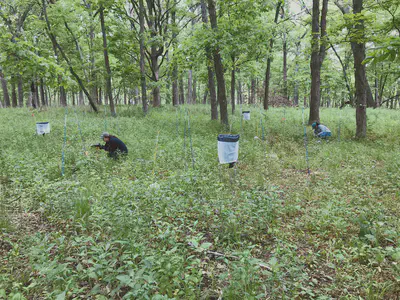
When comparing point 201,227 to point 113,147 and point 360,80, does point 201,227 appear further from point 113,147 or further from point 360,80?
point 360,80

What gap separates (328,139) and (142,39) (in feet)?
37.0

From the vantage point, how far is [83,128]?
36.7ft

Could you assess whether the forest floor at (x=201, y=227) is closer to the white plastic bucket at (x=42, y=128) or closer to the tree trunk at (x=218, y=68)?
the white plastic bucket at (x=42, y=128)

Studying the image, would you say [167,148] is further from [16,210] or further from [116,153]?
[16,210]

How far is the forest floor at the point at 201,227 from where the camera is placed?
110 inches

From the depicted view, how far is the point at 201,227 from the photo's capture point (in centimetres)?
419

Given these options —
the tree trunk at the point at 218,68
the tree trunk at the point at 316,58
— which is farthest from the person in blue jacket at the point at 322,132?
the tree trunk at the point at 218,68

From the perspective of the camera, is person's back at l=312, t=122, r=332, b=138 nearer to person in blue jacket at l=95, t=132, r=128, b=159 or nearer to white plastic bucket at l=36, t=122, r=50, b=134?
person in blue jacket at l=95, t=132, r=128, b=159

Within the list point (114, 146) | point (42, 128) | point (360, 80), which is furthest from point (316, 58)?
point (42, 128)

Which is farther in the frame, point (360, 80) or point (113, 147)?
point (360, 80)

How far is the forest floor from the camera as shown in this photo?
280cm

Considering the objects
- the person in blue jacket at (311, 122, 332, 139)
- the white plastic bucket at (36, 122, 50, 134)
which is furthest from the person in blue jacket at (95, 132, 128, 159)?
the person in blue jacket at (311, 122, 332, 139)

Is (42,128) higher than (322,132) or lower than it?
higher

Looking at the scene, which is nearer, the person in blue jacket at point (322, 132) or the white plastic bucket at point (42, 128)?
the white plastic bucket at point (42, 128)
